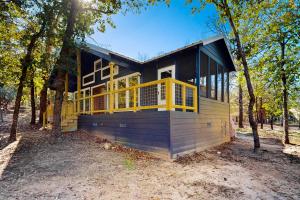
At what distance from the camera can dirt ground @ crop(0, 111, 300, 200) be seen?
4.02 meters

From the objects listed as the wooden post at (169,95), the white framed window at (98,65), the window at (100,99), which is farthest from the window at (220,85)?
the white framed window at (98,65)

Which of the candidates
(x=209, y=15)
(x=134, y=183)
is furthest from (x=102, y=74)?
(x=209, y=15)

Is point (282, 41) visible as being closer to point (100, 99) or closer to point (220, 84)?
point (220, 84)

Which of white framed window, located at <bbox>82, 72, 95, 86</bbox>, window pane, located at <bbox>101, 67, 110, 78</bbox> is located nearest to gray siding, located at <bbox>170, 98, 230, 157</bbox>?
window pane, located at <bbox>101, 67, 110, 78</bbox>

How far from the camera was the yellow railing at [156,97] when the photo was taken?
6344 millimetres

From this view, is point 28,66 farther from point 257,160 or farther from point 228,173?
point 257,160

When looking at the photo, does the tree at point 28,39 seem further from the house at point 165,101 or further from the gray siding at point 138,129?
the gray siding at point 138,129

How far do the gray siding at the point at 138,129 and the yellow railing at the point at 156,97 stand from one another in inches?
12.3

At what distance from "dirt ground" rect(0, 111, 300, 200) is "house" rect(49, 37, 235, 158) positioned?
2.53ft

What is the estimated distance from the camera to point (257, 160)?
7.15m

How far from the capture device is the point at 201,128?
26.8ft

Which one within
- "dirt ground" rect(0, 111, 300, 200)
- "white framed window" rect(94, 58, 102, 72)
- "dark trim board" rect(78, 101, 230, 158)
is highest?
"white framed window" rect(94, 58, 102, 72)

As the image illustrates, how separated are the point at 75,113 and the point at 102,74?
312 centimetres

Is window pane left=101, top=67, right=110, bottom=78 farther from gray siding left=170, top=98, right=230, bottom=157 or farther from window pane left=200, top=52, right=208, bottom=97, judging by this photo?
gray siding left=170, top=98, right=230, bottom=157
